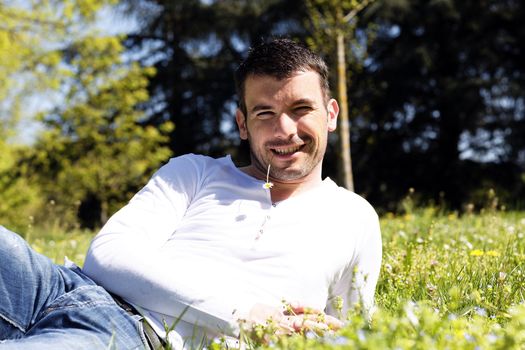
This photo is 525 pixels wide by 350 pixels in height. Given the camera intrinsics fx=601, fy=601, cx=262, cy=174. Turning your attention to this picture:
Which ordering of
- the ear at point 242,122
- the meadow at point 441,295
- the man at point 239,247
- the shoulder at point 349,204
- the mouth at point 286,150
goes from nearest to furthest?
the meadow at point 441,295, the man at point 239,247, the shoulder at point 349,204, the mouth at point 286,150, the ear at point 242,122

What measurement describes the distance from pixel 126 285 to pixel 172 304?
Result: 0.20 meters

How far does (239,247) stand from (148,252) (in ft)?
1.26

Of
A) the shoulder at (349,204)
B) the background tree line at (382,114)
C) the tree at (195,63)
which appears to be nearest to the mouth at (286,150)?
the shoulder at (349,204)

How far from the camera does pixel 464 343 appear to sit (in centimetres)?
142

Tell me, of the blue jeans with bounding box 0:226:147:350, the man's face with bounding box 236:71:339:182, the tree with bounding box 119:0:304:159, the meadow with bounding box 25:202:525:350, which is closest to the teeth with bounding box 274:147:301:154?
the man's face with bounding box 236:71:339:182

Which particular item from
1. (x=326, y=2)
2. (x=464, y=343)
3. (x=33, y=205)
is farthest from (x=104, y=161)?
(x=464, y=343)

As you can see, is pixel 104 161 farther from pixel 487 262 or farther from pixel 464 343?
pixel 464 343

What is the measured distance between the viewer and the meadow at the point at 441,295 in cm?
144

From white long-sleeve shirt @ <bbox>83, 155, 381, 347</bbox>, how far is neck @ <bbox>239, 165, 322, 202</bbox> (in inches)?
2.8

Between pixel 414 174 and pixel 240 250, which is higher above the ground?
pixel 240 250

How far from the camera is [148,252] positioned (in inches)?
89.1

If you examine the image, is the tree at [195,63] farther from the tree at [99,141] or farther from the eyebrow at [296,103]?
the eyebrow at [296,103]

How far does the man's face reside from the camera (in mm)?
2748

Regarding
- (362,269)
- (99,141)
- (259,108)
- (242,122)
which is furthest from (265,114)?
(99,141)
